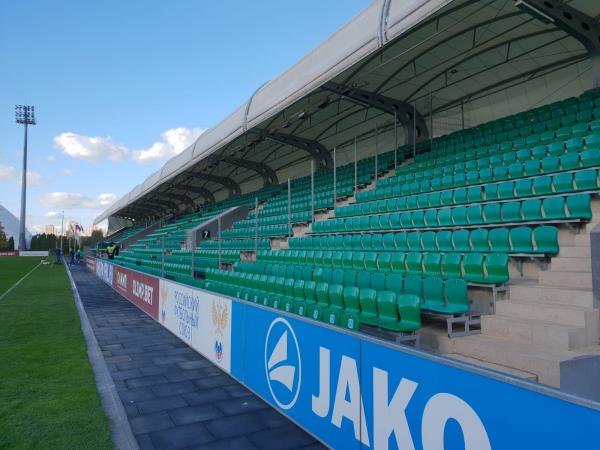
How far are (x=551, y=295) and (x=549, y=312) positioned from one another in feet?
1.44

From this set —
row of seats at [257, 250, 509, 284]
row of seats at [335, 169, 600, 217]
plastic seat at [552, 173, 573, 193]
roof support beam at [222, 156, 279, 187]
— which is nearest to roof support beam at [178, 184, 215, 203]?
roof support beam at [222, 156, 279, 187]

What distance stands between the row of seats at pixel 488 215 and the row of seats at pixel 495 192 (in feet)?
1.72

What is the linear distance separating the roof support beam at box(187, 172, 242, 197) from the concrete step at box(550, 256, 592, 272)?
22.3m

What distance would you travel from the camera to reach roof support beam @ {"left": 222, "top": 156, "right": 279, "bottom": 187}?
23.1 metres

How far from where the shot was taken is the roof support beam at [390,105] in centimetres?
1271

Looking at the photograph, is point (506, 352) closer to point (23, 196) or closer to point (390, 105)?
point (390, 105)

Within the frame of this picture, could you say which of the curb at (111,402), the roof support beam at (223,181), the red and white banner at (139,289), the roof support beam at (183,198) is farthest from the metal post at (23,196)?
Answer: the curb at (111,402)

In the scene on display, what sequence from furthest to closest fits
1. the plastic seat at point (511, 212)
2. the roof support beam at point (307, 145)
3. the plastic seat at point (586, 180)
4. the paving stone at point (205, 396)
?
the roof support beam at point (307, 145) → the plastic seat at point (511, 212) → the plastic seat at point (586, 180) → the paving stone at point (205, 396)

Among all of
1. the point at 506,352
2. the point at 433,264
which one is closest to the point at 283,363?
the point at 506,352

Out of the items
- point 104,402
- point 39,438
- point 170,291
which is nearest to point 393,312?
point 104,402

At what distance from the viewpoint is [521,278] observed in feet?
20.5

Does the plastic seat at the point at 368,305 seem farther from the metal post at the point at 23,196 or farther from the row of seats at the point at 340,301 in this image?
the metal post at the point at 23,196

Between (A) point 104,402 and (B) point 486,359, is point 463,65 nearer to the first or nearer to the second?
(B) point 486,359

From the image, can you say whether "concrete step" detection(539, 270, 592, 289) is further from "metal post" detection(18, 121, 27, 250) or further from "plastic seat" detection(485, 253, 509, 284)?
"metal post" detection(18, 121, 27, 250)
